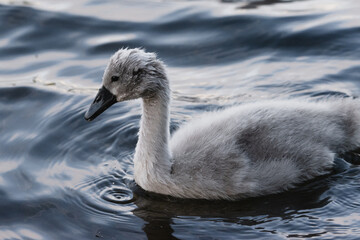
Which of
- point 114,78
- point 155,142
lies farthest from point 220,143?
point 114,78

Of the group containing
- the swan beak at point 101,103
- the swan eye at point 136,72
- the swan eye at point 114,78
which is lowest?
the swan beak at point 101,103

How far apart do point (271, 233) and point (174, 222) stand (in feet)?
2.85

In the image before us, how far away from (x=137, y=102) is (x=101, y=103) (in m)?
2.20

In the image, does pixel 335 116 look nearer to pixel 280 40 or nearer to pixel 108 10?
pixel 280 40

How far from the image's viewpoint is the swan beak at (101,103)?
257 inches

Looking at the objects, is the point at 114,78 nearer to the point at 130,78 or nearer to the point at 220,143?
the point at 130,78

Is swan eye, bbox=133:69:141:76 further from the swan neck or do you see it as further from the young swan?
the swan neck

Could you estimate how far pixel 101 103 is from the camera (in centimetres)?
655

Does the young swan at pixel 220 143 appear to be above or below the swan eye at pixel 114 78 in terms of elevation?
below

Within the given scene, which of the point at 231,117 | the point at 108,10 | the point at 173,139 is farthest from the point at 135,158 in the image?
the point at 108,10

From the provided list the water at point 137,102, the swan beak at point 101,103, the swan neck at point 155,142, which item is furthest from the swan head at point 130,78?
the water at point 137,102

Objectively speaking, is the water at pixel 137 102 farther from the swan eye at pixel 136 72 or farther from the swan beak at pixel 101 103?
the swan eye at pixel 136 72

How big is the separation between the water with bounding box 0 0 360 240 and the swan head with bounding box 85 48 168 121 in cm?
91

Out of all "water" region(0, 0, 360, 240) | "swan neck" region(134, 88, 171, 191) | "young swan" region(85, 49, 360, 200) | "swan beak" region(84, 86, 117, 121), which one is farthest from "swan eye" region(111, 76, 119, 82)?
"water" region(0, 0, 360, 240)
